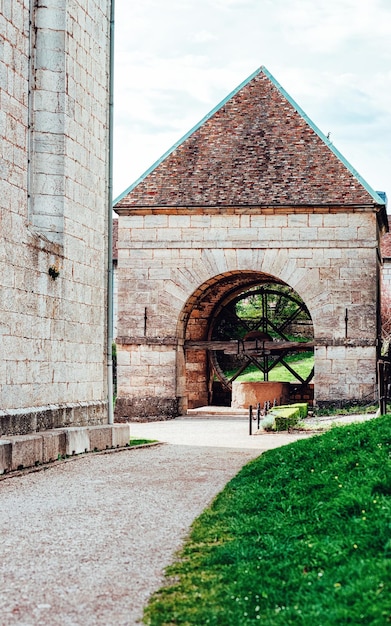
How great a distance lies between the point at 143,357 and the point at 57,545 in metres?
18.2

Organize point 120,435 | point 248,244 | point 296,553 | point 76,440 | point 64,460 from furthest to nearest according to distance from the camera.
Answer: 1. point 248,244
2. point 120,435
3. point 76,440
4. point 64,460
5. point 296,553

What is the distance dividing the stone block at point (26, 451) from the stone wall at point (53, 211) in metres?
0.42

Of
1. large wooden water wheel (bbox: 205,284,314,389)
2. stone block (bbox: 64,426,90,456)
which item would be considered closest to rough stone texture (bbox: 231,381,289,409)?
large wooden water wheel (bbox: 205,284,314,389)

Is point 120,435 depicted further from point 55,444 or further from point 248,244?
point 248,244

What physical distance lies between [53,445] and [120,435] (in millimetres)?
2908

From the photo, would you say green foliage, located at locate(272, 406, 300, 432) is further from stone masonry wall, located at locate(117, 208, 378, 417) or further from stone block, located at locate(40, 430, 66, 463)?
stone block, located at locate(40, 430, 66, 463)

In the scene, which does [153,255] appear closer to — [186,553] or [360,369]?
[360,369]

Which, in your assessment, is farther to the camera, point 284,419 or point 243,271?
point 243,271

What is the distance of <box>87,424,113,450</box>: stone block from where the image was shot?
1350 cm

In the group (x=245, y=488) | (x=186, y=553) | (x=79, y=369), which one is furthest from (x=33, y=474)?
(x=186, y=553)

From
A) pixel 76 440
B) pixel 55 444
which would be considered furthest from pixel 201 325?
pixel 55 444

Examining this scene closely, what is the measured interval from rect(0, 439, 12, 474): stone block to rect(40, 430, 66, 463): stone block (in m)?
1.11

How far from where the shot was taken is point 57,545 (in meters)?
6.53

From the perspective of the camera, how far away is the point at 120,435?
48.2 feet
